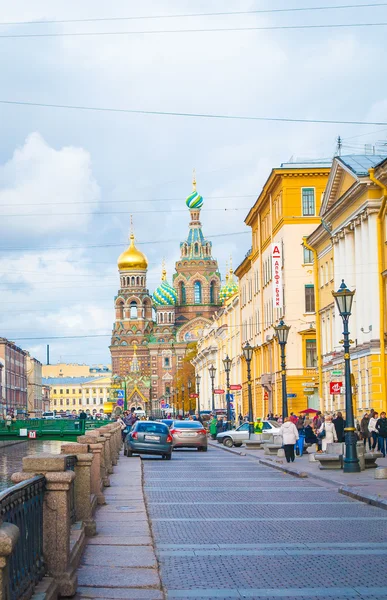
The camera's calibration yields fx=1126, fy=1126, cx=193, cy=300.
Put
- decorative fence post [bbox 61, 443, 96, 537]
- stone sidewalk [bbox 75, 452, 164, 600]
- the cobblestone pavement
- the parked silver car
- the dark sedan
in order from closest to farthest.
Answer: stone sidewalk [bbox 75, 452, 164, 600], the cobblestone pavement, decorative fence post [bbox 61, 443, 96, 537], the dark sedan, the parked silver car

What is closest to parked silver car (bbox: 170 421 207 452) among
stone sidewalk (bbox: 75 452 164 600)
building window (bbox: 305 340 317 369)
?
building window (bbox: 305 340 317 369)

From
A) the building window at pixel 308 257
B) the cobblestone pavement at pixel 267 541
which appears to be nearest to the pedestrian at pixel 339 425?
the cobblestone pavement at pixel 267 541

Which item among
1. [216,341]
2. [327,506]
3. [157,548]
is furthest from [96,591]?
[216,341]

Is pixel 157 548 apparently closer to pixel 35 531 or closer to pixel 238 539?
pixel 238 539

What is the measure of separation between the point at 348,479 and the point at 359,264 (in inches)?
886

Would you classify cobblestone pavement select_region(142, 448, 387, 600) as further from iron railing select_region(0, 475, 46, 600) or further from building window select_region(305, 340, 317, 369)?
building window select_region(305, 340, 317, 369)

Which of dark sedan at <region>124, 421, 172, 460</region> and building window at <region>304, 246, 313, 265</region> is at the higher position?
building window at <region>304, 246, 313, 265</region>

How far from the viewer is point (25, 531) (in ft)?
26.7

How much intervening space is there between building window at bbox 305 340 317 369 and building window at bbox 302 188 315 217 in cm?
762

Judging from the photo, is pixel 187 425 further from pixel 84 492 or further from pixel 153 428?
pixel 84 492

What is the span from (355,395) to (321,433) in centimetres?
1273

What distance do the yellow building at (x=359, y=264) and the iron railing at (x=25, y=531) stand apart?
32767mm

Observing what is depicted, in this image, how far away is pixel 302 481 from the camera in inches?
981

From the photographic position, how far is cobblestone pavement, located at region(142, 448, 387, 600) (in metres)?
10.4
